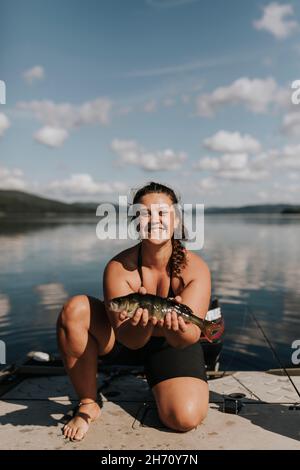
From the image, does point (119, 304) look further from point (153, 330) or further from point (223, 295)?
point (223, 295)

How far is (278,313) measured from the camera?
41.7 ft

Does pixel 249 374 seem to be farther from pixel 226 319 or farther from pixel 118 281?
pixel 226 319

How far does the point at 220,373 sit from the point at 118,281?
212cm

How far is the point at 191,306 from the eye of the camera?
410 centimetres

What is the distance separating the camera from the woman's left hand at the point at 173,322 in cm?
374

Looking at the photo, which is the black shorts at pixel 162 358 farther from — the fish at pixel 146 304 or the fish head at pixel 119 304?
the fish head at pixel 119 304

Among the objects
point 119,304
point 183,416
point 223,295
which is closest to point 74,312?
point 119,304

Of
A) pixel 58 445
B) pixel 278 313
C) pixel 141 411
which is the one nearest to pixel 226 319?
pixel 278 313

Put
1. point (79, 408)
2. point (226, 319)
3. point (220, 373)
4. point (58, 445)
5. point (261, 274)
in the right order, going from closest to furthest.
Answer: point (58, 445)
point (79, 408)
point (220, 373)
point (226, 319)
point (261, 274)

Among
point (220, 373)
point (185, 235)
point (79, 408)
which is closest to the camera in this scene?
point (79, 408)

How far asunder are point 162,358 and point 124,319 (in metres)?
0.74

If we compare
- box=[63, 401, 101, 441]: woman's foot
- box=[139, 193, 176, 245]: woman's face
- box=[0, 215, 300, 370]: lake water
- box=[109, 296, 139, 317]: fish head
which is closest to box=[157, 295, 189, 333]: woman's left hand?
box=[109, 296, 139, 317]: fish head

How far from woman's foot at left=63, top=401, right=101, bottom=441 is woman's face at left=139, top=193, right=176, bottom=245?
165cm

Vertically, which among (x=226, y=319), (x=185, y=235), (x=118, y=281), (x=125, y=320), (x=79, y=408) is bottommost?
(x=226, y=319)
